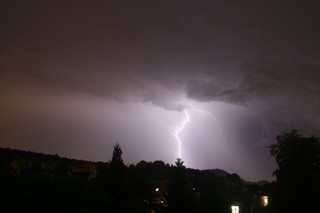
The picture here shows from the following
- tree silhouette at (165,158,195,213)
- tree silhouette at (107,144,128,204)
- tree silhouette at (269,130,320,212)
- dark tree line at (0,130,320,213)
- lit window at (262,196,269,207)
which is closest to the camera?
dark tree line at (0,130,320,213)

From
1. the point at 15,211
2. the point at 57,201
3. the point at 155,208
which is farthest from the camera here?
the point at 155,208

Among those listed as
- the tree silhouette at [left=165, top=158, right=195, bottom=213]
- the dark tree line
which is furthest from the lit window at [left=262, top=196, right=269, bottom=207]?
the tree silhouette at [left=165, top=158, right=195, bottom=213]

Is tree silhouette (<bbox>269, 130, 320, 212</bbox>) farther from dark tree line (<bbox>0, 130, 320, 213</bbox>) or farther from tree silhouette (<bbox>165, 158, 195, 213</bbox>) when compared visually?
tree silhouette (<bbox>165, 158, 195, 213</bbox>)

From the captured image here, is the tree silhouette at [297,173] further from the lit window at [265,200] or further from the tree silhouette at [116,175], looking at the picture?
the lit window at [265,200]

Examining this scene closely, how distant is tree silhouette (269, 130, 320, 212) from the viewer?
34.4m

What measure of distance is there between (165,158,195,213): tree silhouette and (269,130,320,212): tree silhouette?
10.4 meters

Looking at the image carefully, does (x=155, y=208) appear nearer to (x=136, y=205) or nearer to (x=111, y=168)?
(x=111, y=168)

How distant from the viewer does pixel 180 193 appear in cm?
3123

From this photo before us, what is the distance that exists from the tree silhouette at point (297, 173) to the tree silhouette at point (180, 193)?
1041cm

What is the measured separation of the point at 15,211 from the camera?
16672 mm

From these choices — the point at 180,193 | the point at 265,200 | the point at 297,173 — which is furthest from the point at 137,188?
the point at 265,200

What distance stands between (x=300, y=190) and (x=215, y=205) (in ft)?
28.1

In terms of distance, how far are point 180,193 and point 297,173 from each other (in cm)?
1295

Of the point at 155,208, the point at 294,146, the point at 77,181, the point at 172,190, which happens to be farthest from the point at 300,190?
the point at 77,181
